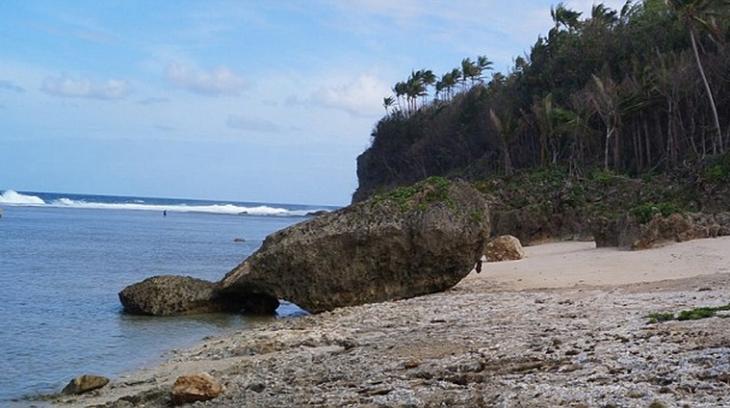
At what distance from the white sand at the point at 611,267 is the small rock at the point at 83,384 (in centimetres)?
1018

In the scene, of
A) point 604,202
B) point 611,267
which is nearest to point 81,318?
point 611,267

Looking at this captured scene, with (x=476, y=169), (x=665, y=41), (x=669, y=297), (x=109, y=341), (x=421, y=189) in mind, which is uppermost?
(x=665, y=41)

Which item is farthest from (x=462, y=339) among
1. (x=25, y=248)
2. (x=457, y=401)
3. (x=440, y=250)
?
(x=25, y=248)

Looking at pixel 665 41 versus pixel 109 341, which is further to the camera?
pixel 665 41

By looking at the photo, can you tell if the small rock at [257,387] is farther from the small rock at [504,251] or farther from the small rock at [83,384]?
the small rock at [504,251]

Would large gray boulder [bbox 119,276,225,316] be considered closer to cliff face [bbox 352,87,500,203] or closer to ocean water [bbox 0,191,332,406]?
ocean water [bbox 0,191,332,406]

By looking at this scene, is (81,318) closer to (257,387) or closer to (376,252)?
(376,252)

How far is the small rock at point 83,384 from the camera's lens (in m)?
12.4

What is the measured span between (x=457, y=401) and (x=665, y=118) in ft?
134

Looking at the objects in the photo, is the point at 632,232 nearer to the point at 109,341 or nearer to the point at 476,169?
the point at 109,341

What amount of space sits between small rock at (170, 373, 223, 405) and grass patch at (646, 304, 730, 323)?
5854 mm

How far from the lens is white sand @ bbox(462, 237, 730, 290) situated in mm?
18609

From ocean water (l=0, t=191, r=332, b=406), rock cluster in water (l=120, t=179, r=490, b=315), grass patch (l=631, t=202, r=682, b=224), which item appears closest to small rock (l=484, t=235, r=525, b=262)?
grass patch (l=631, t=202, r=682, b=224)

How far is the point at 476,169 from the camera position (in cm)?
6112
